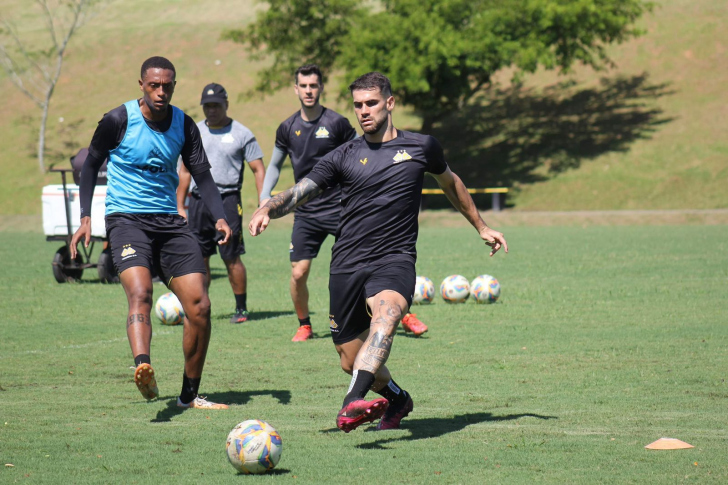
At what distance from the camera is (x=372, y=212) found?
582 cm

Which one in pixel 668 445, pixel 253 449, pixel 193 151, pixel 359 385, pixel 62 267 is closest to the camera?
pixel 253 449

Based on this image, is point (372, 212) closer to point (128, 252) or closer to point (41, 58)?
point (128, 252)

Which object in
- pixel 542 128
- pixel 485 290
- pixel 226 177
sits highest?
pixel 542 128

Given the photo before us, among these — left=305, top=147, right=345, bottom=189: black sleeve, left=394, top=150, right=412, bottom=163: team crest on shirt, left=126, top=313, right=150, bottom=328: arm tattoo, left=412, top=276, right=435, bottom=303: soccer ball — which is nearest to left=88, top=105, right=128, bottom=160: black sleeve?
left=126, top=313, right=150, bottom=328: arm tattoo

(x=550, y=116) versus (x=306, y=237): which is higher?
(x=550, y=116)

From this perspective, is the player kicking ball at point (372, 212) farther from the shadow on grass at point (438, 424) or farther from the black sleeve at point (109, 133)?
the black sleeve at point (109, 133)

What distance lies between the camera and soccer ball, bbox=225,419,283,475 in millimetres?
4695

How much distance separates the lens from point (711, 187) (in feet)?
110

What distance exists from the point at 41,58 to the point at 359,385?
5693cm

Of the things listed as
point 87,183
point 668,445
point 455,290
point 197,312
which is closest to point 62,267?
point 455,290

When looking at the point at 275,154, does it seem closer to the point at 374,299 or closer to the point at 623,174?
the point at 374,299

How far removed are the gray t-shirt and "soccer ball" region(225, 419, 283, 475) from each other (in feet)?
20.1

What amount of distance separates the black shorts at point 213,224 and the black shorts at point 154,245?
398 cm

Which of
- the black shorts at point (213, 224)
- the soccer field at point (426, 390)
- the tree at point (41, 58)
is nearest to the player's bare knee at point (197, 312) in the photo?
the soccer field at point (426, 390)
